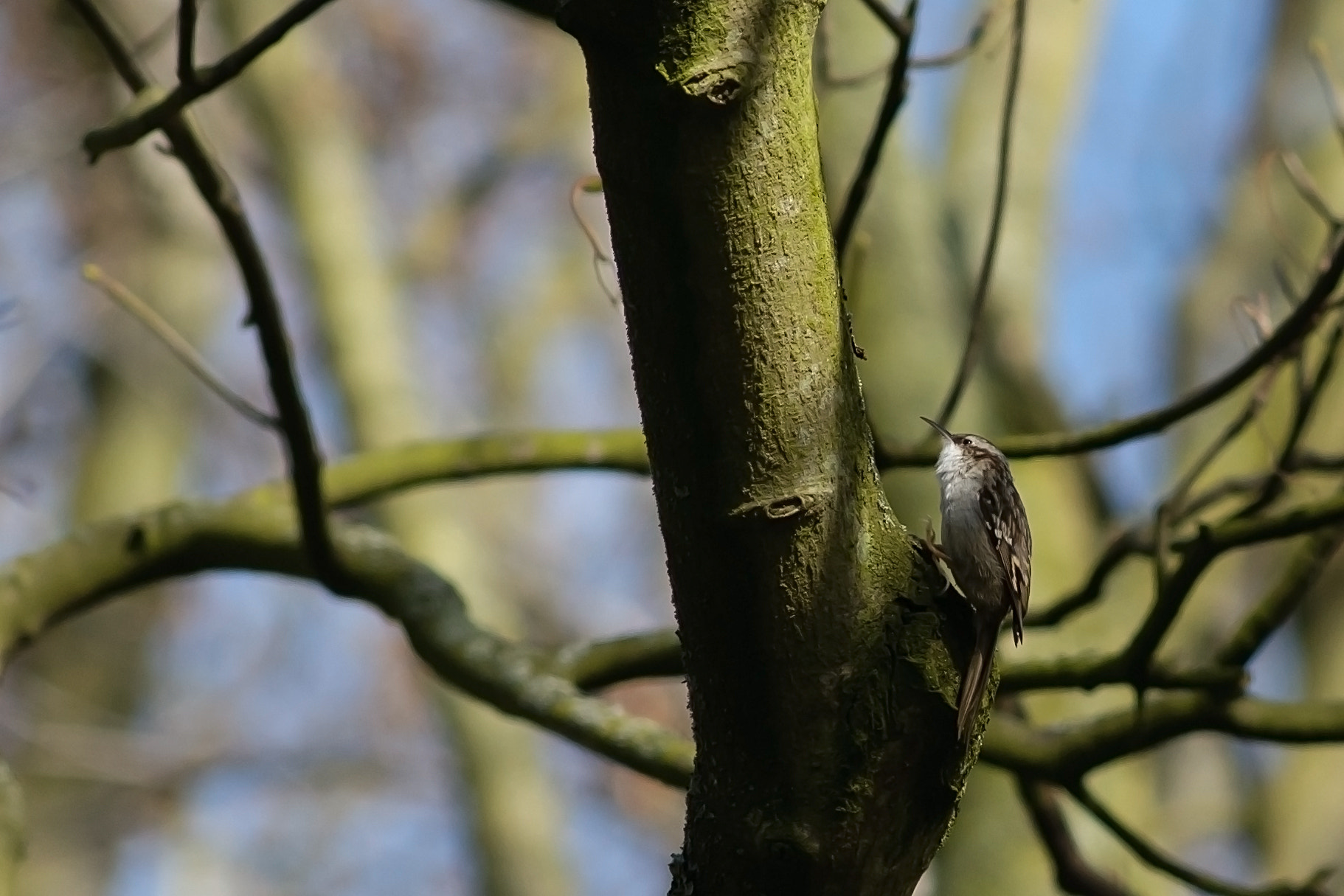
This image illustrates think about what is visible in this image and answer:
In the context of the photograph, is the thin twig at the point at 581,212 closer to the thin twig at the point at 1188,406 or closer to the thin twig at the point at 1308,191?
the thin twig at the point at 1188,406

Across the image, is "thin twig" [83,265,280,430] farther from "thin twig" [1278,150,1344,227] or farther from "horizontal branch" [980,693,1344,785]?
"thin twig" [1278,150,1344,227]

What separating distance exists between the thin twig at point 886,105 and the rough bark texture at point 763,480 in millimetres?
1257

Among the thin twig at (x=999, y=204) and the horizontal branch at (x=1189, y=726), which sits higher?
the thin twig at (x=999, y=204)

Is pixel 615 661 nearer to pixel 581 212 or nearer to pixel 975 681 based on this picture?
pixel 581 212

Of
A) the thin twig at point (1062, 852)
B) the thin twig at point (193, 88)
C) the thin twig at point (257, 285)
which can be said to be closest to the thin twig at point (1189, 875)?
the thin twig at point (1062, 852)

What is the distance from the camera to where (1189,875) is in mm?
2873

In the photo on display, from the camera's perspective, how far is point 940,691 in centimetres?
152

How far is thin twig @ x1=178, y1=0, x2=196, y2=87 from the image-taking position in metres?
2.26

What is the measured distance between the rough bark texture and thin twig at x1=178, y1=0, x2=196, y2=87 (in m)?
1.24

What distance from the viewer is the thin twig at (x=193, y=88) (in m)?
2.22

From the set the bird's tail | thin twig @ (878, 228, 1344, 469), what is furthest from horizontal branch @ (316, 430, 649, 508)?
the bird's tail

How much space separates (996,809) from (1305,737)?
150 cm

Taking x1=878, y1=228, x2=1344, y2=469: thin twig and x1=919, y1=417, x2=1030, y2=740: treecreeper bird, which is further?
x1=919, y1=417, x2=1030, y2=740: treecreeper bird

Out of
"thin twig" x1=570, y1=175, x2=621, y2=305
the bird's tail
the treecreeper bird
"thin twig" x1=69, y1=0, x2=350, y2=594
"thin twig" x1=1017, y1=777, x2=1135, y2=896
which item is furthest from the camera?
"thin twig" x1=1017, y1=777, x2=1135, y2=896
